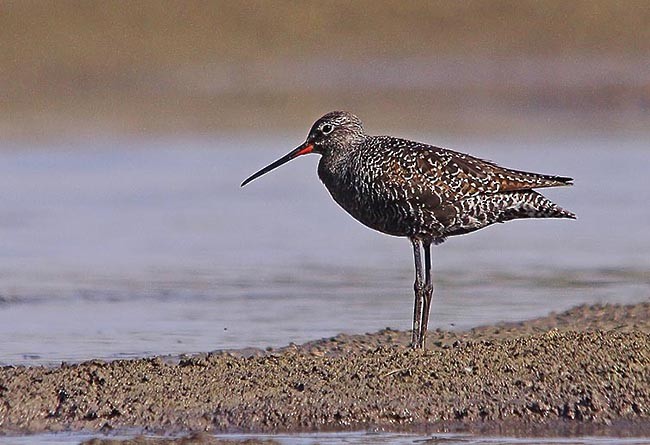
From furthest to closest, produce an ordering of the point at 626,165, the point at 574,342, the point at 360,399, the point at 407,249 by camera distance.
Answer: the point at 626,165 → the point at 407,249 → the point at 574,342 → the point at 360,399

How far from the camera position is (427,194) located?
9.78m

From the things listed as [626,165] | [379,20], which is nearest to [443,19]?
[379,20]

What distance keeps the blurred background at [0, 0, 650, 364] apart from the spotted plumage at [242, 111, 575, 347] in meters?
0.96

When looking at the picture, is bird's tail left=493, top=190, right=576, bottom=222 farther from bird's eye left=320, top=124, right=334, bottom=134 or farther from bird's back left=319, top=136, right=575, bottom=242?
bird's eye left=320, top=124, right=334, bottom=134

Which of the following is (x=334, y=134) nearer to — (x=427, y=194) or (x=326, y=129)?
(x=326, y=129)

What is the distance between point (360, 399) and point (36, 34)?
1844cm

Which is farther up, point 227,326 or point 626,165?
point 626,165

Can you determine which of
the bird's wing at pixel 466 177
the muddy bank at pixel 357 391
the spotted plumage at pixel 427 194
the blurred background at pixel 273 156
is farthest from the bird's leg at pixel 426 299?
the muddy bank at pixel 357 391

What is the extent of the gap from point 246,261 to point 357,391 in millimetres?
4519

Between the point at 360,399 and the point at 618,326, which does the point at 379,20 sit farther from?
the point at 360,399

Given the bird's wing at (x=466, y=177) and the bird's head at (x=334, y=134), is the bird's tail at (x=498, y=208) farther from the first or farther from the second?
the bird's head at (x=334, y=134)

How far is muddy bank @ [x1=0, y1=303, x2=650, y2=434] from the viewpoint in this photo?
26.9 ft

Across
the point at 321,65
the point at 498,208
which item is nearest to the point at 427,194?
the point at 498,208

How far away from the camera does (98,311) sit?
36.6 feet
